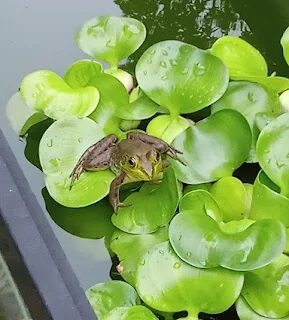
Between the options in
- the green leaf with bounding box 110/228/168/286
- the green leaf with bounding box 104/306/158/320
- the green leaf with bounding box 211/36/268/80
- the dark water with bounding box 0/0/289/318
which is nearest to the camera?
the green leaf with bounding box 104/306/158/320

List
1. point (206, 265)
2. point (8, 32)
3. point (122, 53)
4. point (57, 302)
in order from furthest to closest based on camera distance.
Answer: point (8, 32) < point (122, 53) < point (206, 265) < point (57, 302)

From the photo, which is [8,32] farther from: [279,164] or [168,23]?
[279,164]

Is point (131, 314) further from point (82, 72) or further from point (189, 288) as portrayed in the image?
point (82, 72)

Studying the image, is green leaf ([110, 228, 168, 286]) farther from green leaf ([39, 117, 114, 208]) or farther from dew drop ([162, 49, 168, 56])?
dew drop ([162, 49, 168, 56])

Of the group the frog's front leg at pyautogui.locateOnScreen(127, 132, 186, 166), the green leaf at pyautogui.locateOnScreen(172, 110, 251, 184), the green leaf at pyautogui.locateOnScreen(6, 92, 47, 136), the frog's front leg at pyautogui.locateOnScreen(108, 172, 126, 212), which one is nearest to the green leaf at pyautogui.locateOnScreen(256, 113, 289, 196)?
the green leaf at pyautogui.locateOnScreen(172, 110, 251, 184)

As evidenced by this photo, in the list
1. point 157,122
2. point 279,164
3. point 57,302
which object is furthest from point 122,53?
point 57,302

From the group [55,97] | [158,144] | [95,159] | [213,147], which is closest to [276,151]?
[213,147]
